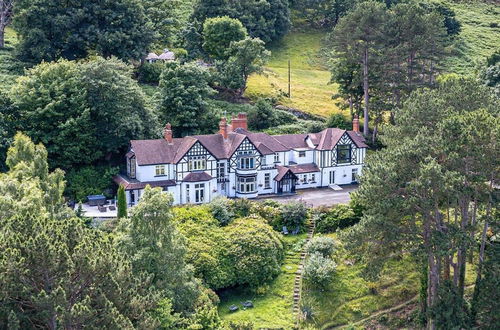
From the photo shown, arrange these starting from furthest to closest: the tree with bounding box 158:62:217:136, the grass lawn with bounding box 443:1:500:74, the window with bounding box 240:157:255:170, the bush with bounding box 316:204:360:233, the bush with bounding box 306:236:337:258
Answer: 1. the grass lawn with bounding box 443:1:500:74
2. the tree with bounding box 158:62:217:136
3. the window with bounding box 240:157:255:170
4. the bush with bounding box 316:204:360:233
5. the bush with bounding box 306:236:337:258

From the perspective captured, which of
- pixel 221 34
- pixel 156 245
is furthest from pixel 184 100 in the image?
pixel 156 245

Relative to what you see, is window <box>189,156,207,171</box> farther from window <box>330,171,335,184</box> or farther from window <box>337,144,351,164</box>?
window <box>337,144,351,164</box>

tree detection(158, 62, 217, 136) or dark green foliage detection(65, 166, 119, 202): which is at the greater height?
tree detection(158, 62, 217, 136)

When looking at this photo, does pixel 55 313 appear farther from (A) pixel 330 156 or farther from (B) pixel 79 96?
(A) pixel 330 156

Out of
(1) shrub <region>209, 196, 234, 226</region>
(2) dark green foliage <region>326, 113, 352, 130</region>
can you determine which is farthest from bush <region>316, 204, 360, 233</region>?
(2) dark green foliage <region>326, 113, 352, 130</region>

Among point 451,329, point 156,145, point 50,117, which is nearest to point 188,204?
point 156,145

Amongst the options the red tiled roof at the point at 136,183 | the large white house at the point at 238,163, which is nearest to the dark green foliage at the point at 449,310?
the large white house at the point at 238,163

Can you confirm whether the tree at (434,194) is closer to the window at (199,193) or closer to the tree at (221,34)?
the window at (199,193)
